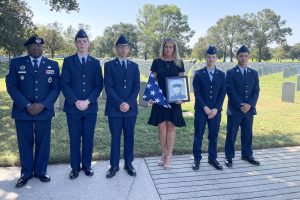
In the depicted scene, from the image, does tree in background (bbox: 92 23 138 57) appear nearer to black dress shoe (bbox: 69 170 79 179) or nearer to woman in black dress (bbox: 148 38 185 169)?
woman in black dress (bbox: 148 38 185 169)

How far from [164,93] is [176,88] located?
0.20 meters

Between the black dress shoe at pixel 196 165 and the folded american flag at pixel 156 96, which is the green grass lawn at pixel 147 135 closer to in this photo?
the black dress shoe at pixel 196 165

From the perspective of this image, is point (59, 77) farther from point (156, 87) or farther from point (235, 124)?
point (235, 124)

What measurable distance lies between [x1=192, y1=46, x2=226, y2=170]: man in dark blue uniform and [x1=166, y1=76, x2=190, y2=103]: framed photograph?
29 centimetres

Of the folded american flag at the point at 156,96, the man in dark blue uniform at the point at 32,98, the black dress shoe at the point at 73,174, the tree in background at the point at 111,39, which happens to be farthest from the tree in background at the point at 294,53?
the man in dark blue uniform at the point at 32,98

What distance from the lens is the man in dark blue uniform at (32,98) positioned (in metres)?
4.94

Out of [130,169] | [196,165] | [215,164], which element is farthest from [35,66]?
[215,164]

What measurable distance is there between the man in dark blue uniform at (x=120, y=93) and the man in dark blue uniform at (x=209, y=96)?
1055 millimetres

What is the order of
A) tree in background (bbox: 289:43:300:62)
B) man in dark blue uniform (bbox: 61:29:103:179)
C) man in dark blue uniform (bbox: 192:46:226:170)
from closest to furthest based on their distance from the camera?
man in dark blue uniform (bbox: 61:29:103:179) → man in dark blue uniform (bbox: 192:46:226:170) → tree in background (bbox: 289:43:300:62)

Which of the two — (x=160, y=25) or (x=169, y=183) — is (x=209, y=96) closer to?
(x=169, y=183)

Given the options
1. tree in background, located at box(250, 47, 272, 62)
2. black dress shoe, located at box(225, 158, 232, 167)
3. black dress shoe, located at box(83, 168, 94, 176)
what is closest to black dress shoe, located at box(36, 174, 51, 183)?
black dress shoe, located at box(83, 168, 94, 176)

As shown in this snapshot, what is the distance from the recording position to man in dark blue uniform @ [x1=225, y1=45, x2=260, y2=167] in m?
5.94

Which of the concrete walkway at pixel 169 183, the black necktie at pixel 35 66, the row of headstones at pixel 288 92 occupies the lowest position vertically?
the concrete walkway at pixel 169 183

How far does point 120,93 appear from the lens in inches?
212
